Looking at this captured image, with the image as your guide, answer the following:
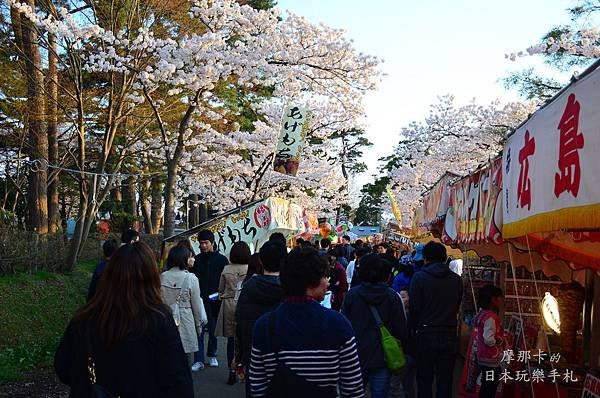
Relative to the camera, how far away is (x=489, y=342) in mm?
6363

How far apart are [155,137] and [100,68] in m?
7.98

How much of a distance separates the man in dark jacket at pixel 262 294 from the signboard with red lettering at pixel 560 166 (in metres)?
1.96

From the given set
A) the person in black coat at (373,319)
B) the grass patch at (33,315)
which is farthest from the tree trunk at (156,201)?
the person in black coat at (373,319)

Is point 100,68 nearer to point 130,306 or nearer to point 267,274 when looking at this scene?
point 267,274

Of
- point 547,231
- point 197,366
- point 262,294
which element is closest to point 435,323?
point 262,294

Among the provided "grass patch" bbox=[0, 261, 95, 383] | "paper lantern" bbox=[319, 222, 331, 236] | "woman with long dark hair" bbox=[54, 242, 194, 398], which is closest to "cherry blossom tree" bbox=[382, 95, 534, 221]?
"paper lantern" bbox=[319, 222, 331, 236]

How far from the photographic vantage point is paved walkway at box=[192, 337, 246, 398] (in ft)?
25.2

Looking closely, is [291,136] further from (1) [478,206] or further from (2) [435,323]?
(1) [478,206]

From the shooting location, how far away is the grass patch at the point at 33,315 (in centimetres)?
903

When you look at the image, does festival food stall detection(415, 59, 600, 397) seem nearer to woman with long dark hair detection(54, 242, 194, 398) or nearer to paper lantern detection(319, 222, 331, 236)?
woman with long dark hair detection(54, 242, 194, 398)

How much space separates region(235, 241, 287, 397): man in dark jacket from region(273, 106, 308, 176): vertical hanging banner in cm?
1044

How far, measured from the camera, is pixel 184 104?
1973 cm

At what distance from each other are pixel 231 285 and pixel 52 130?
13.8 metres

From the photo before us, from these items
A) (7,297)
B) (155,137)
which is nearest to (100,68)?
(7,297)
